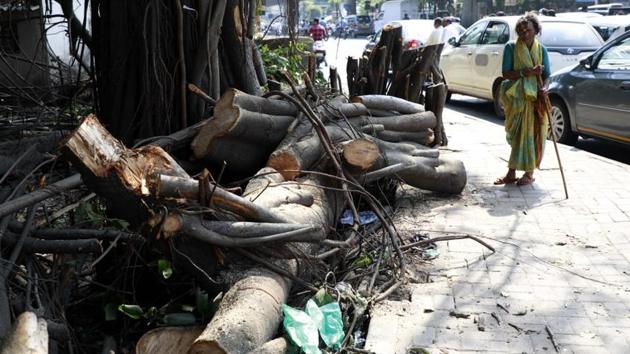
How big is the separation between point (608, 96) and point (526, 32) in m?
2.58

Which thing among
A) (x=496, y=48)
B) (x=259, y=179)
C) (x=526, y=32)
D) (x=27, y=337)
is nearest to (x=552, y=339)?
(x=259, y=179)

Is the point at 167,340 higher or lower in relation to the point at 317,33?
lower

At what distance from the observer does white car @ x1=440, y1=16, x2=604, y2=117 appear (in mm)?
12516

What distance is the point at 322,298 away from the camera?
416cm

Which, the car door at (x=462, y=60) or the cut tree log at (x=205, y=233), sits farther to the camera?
the car door at (x=462, y=60)

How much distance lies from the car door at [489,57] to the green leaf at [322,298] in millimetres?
9481

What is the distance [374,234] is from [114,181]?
7.97ft

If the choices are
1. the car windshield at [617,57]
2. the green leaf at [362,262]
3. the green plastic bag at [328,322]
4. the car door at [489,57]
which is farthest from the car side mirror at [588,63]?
the green plastic bag at [328,322]

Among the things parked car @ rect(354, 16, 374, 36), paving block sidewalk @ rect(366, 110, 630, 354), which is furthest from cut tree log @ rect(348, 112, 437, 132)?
parked car @ rect(354, 16, 374, 36)

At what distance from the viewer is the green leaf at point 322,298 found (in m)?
4.14

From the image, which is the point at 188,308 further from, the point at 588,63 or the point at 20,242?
the point at 588,63

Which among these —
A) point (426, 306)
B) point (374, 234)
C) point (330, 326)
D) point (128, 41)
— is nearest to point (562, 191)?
point (374, 234)

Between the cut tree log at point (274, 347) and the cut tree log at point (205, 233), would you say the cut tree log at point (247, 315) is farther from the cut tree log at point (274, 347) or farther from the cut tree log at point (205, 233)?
the cut tree log at point (205, 233)

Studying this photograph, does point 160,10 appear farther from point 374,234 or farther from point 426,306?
point 426,306
